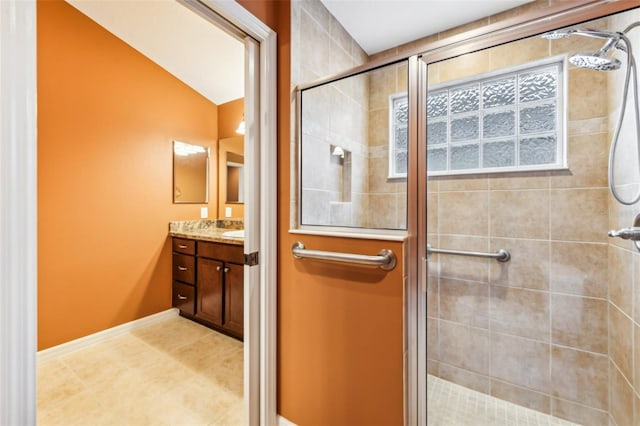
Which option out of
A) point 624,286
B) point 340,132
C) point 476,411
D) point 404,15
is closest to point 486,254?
point 624,286

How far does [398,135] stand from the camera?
1291 millimetres

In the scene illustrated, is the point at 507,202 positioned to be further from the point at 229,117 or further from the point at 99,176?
the point at 99,176

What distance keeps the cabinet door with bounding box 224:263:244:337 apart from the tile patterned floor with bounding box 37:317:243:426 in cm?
18

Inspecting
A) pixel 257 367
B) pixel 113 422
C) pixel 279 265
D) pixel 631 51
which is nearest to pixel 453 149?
pixel 631 51

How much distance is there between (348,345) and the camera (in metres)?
1.23

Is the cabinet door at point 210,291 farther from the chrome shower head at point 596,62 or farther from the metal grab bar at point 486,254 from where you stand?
the chrome shower head at point 596,62

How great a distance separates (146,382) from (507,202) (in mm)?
2616

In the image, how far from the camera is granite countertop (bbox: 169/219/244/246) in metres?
2.43

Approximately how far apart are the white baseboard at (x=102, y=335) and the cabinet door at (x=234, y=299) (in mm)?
895

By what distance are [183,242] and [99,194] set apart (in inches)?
32.1

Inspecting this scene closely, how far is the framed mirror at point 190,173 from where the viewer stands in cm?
300

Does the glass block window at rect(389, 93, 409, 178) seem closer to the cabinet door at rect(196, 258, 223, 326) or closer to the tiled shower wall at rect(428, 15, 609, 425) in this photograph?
the tiled shower wall at rect(428, 15, 609, 425)

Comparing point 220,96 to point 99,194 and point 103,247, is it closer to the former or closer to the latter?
point 99,194

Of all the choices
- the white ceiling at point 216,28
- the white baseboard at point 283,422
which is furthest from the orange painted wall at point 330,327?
the white ceiling at point 216,28
